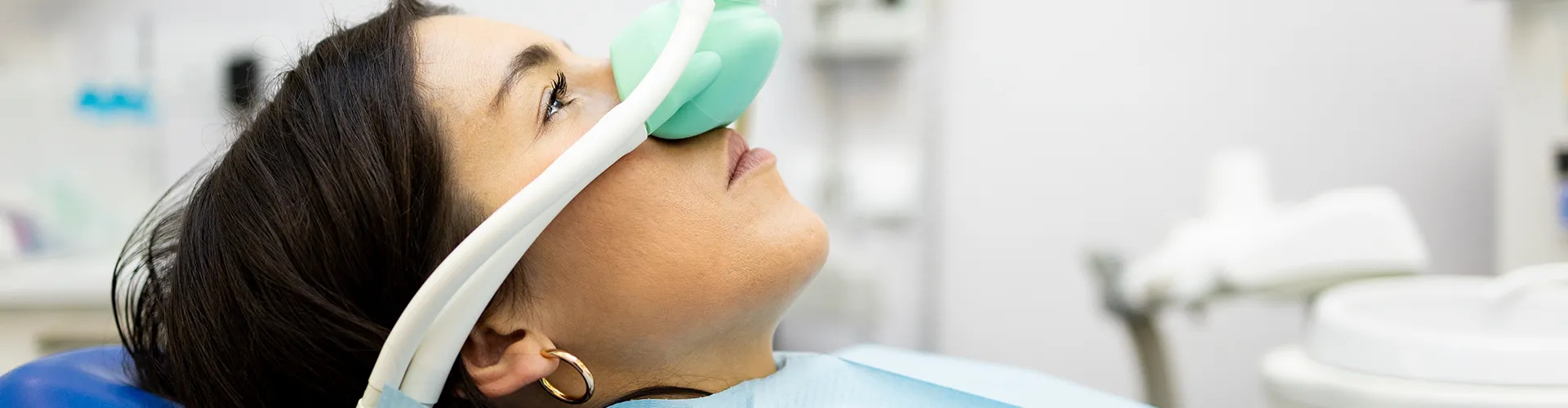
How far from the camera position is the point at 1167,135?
2328 mm

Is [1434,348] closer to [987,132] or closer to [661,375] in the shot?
[661,375]

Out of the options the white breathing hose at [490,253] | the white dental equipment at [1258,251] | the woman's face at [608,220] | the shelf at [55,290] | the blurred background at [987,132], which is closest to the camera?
the white breathing hose at [490,253]

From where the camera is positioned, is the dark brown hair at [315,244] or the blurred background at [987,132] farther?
the blurred background at [987,132]

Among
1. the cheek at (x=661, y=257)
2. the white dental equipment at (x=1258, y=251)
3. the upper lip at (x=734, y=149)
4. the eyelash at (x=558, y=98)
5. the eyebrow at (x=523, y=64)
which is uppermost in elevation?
the eyebrow at (x=523, y=64)

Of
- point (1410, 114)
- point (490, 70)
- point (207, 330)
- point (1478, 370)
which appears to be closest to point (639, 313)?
point (490, 70)

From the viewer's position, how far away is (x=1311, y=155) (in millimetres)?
2211

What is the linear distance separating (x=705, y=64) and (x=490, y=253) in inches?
9.2

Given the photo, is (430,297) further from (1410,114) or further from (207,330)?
(1410,114)

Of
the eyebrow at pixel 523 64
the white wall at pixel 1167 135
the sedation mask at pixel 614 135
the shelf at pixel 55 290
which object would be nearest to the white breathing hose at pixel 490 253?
the sedation mask at pixel 614 135

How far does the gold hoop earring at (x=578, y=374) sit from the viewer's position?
2.69ft

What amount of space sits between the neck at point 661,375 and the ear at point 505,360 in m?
0.04

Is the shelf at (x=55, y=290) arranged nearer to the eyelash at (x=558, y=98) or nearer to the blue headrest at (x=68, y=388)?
the blue headrest at (x=68, y=388)

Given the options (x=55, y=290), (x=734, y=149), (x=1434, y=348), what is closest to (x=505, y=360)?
(x=734, y=149)

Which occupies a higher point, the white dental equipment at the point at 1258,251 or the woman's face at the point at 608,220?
the woman's face at the point at 608,220
